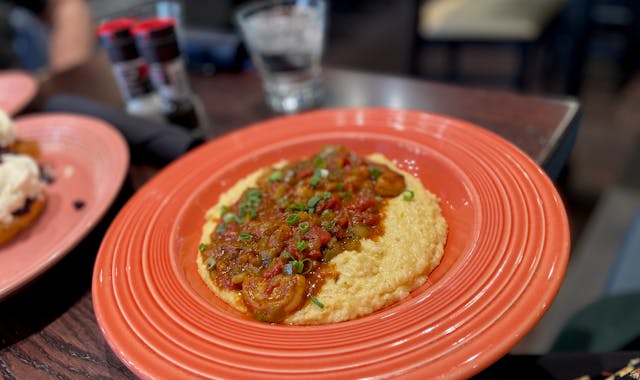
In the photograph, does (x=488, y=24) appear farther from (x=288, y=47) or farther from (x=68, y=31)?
(x=68, y=31)

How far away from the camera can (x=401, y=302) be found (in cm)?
103

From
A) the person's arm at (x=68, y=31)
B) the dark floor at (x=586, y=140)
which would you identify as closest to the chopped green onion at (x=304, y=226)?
the dark floor at (x=586, y=140)

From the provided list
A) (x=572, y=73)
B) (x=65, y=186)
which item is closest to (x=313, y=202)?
(x=65, y=186)

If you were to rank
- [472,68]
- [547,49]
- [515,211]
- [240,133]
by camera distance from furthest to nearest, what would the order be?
[472,68] < [547,49] < [240,133] < [515,211]

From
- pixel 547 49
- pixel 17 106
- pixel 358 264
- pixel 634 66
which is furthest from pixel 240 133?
pixel 634 66

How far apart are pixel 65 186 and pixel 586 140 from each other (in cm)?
356

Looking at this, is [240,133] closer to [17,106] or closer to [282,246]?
[282,246]

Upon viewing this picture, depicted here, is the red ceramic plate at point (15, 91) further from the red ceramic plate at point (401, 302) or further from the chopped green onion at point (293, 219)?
the chopped green onion at point (293, 219)

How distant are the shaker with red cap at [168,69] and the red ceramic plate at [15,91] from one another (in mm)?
714

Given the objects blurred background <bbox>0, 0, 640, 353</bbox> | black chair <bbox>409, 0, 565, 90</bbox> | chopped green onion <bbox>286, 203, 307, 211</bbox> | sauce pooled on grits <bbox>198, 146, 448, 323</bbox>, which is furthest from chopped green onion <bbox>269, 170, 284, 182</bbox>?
black chair <bbox>409, 0, 565, 90</bbox>

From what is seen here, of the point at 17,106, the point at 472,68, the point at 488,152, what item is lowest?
the point at 472,68

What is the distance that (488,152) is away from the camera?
127cm

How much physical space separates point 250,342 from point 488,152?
0.77m

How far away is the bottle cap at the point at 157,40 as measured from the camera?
1.73m
